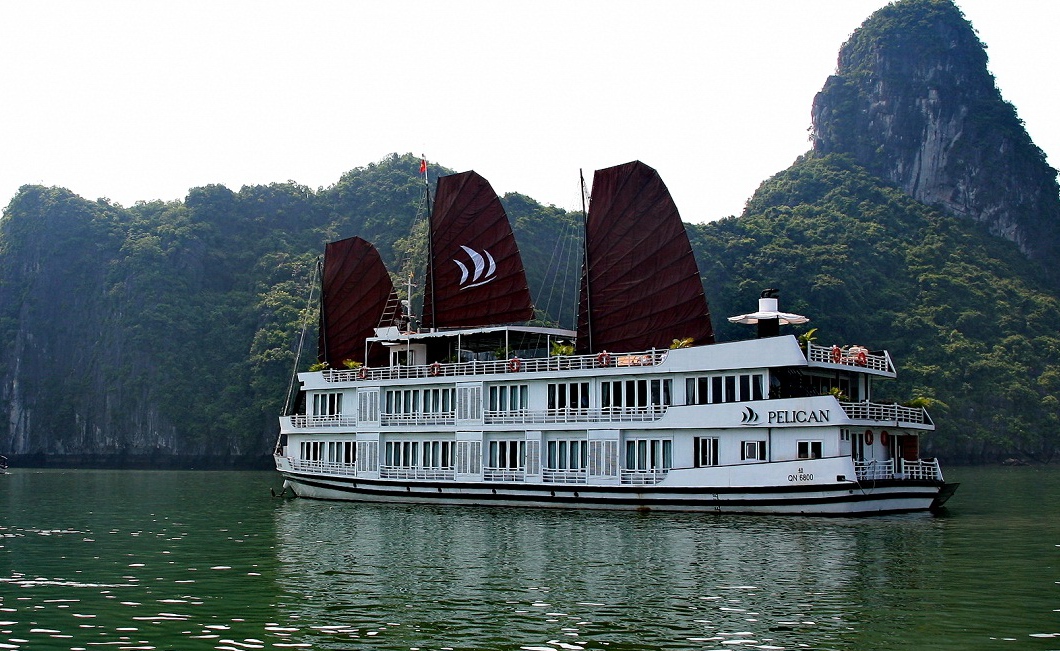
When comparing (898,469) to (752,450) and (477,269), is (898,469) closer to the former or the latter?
(752,450)

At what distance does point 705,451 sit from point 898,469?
523 cm

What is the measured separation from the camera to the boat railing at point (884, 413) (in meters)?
28.8

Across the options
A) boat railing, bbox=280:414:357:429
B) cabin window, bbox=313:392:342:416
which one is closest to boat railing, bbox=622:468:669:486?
boat railing, bbox=280:414:357:429

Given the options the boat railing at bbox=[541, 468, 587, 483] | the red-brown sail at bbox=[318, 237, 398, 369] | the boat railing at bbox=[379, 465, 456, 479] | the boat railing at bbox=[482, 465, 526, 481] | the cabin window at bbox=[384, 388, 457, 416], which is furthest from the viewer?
the red-brown sail at bbox=[318, 237, 398, 369]

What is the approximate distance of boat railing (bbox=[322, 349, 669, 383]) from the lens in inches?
1264

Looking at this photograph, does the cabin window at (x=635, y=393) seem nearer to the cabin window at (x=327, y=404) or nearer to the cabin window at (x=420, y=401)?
the cabin window at (x=420, y=401)

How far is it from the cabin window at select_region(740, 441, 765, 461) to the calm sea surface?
1.76 m

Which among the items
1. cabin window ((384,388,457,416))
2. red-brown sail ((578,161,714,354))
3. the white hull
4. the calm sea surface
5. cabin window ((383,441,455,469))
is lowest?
the calm sea surface

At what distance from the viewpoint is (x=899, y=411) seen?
100 feet

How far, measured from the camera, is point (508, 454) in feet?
111

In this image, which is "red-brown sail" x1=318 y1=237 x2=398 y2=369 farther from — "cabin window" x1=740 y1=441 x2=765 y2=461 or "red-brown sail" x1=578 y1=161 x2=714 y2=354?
"cabin window" x1=740 y1=441 x2=765 y2=461

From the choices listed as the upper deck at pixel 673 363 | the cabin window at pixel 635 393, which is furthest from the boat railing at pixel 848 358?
the cabin window at pixel 635 393

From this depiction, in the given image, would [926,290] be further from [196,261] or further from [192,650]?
[192,650]

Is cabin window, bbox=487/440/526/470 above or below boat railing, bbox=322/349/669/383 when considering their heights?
below
